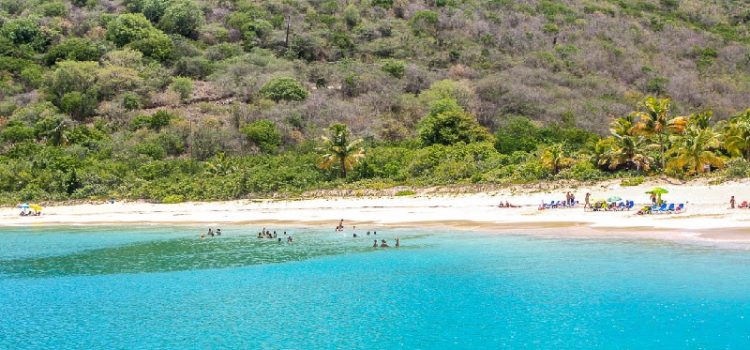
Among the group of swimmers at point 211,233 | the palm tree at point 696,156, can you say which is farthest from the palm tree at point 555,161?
the group of swimmers at point 211,233

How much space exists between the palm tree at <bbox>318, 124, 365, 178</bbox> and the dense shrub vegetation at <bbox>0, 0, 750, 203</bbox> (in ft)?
0.64

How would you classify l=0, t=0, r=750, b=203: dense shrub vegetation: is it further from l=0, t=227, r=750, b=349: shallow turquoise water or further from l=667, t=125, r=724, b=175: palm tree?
l=0, t=227, r=750, b=349: shallow turquoise water

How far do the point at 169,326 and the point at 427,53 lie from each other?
9373 centimetres

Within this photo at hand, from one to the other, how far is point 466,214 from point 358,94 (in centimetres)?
4861

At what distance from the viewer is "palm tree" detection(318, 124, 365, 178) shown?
5709 centimetres

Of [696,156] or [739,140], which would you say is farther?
[739,140]

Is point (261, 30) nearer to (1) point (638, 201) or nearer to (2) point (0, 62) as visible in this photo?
(2) point (0, 62)

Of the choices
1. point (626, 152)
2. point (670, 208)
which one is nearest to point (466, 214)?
point (626, 152)

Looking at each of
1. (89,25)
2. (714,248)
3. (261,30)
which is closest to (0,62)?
(89,25)

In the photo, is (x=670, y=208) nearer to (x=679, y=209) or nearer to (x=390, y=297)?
(x=679, y=209)

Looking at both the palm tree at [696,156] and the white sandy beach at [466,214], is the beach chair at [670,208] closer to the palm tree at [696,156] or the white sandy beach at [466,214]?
the white sandy beach at [466,214]

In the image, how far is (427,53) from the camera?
111 metres

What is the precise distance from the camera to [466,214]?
4612 cm

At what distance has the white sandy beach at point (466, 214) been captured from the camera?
35.5 meters
